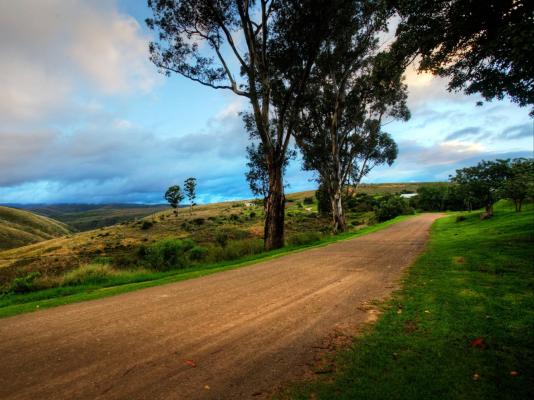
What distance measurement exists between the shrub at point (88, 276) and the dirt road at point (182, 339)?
4.47 m

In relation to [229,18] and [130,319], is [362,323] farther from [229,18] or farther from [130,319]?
[229,18]

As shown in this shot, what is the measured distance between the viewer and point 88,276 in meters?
11.8

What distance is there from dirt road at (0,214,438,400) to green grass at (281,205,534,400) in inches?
20.5

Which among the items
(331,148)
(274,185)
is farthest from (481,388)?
(331,148)

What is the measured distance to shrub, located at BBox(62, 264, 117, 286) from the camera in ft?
36.9

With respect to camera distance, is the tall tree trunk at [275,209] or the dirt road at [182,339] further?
the tall tree trunk at [275,209]

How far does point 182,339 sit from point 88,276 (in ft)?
30.8

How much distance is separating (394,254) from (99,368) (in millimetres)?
11778

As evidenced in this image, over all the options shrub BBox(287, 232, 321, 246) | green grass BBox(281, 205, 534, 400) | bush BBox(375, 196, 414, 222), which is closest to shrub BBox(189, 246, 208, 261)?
shrub BBox(287, 232, 321, 246)

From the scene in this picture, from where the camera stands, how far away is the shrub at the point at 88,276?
11256mm

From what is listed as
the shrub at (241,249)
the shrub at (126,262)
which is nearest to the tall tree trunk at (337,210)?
the shrub at (241,249)

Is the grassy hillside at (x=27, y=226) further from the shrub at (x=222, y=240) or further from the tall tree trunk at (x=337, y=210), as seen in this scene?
the tall tree trunk at (x=337, y=210)

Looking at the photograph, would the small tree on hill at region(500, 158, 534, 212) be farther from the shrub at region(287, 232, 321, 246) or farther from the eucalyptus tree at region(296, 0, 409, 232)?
the shrub at region(287, 232, 321, 246)

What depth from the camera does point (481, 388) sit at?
295 cm
